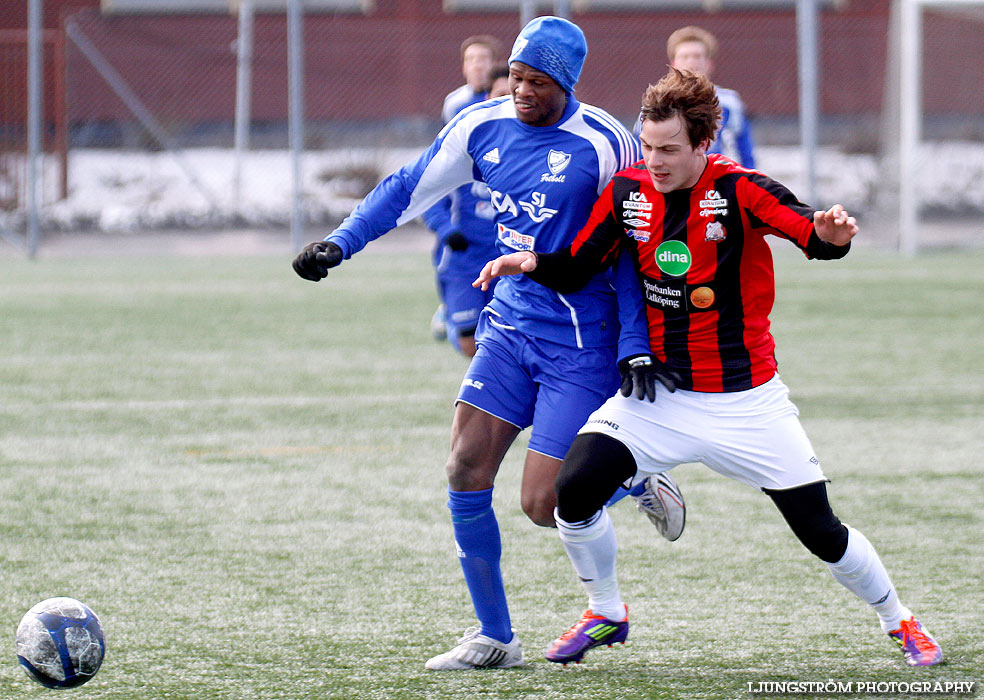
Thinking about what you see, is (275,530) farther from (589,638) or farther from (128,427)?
(128,427)

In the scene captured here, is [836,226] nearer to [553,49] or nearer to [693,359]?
[693,359]

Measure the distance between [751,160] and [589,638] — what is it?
18.1 ft

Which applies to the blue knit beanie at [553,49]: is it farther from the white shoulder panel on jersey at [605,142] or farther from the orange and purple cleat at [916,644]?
the orange and purple cleat at [916,644]

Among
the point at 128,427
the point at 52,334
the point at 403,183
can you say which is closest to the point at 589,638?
the point at 403,183

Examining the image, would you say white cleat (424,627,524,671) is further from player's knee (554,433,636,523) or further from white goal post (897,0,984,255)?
white goal post (897,0,984,255)

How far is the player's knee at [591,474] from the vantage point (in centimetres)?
380

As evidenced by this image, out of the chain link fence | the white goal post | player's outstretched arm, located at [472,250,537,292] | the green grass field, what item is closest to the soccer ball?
the green grass field

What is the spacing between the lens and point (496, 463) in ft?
13.4

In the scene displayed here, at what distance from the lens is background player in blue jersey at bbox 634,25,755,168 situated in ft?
25.3

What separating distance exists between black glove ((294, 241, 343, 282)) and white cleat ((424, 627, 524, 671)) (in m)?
1.10

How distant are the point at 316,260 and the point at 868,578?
174 cm

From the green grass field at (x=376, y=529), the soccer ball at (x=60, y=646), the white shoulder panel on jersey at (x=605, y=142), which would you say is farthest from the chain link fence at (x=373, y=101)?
the soccer ball at (x=60, y=646)

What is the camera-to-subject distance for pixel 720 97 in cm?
848

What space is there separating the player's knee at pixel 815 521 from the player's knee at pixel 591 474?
431 mm
